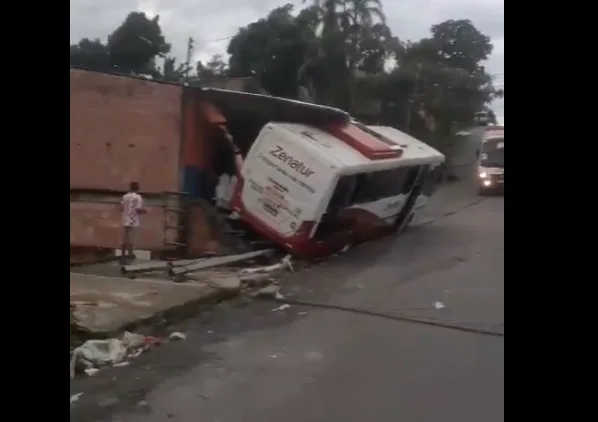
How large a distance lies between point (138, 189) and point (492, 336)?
17.5 ft

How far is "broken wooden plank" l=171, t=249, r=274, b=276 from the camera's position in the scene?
7.79 meters

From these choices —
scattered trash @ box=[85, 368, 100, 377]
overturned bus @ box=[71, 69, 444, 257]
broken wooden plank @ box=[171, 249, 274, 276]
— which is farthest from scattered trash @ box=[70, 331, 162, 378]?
overturned bus @ box=[71, 69, 444, 257]

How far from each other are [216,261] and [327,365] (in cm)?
380

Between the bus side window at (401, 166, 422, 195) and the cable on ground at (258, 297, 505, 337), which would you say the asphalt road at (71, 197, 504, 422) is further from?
the bus side window at (401, 166, 422, 195)

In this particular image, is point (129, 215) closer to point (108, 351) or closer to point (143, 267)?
point (143, 267)

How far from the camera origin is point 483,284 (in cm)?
755

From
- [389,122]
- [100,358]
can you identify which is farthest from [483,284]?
[389,122]

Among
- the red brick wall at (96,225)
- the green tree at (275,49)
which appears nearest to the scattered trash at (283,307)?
the red brick wall at (96,225)

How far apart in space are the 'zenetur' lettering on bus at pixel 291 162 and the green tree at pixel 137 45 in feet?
7.54

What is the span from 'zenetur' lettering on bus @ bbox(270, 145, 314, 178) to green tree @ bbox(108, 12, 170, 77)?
2298mm

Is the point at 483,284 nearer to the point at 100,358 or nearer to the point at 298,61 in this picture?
the point at 100,358

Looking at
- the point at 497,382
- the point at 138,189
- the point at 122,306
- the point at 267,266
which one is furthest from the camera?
the point at 138,189

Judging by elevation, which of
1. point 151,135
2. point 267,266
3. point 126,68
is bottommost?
point 267,266

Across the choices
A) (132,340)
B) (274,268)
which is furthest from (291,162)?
(132,340)
